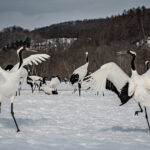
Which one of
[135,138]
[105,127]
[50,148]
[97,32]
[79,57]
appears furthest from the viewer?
[97,32]

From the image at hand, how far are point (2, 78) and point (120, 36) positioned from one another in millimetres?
108669

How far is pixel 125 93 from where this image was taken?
23.5ft

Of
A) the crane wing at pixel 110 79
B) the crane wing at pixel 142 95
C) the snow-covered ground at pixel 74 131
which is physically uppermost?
the crane wing at pixel 110 79

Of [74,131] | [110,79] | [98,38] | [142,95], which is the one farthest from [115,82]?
[98,38]

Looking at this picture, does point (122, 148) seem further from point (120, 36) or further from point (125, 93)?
point (120, 36)

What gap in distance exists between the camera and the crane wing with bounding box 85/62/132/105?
737cm

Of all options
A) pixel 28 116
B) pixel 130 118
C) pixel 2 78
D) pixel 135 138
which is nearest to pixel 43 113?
pixel 28 116

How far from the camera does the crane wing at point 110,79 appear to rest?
24.2ft

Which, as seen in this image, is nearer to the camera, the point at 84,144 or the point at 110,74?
the point at 84,144

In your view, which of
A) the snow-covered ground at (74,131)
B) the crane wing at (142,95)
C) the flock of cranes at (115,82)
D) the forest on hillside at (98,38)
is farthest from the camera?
the forest on hillside at (98,38)

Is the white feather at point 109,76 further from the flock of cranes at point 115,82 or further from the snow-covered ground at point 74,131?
the snow-covered ground at point 74,131

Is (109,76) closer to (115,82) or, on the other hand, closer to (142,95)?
(115,82)

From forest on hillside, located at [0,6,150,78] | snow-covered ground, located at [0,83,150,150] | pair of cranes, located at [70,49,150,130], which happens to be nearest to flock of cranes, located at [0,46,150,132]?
pair of cranes, located at [70,49,150,130]

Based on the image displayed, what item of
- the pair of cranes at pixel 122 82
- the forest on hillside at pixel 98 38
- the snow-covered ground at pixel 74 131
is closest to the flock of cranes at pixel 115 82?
the pair of cranes at pixel 122 82
